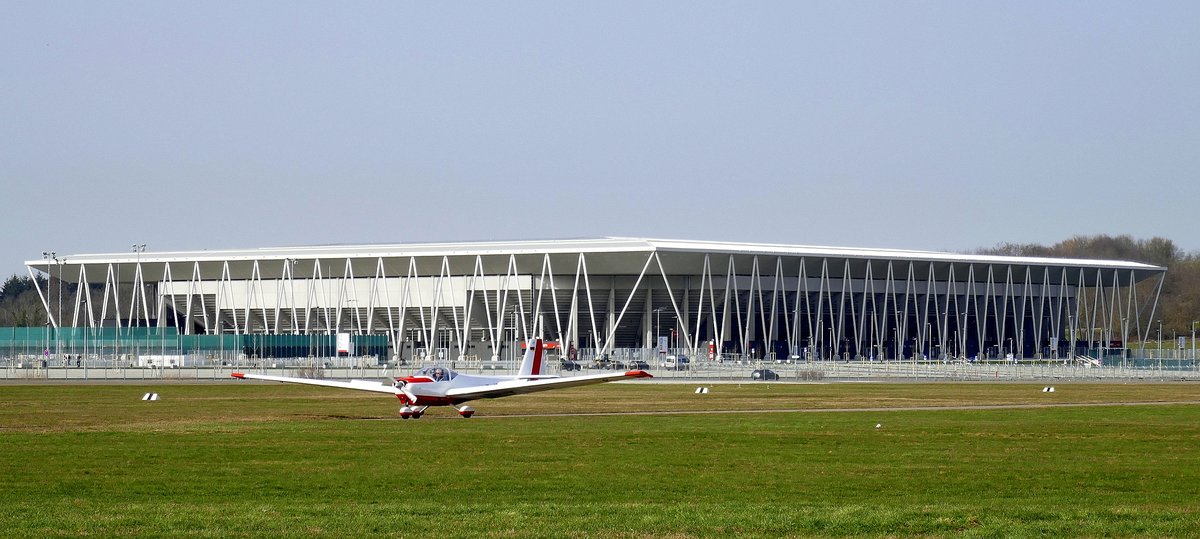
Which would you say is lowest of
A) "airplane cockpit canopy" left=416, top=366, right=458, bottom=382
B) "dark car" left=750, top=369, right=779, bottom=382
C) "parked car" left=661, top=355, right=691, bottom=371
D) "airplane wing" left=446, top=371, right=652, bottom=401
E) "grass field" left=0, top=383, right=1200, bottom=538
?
"dark car" left=750, top=369, right=779, bottom=382

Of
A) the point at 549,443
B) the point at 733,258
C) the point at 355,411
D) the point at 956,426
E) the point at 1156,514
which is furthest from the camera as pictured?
the point at 733,258

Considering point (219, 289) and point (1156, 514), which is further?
point (219, 289)

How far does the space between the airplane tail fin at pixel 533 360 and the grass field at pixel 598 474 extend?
94.8 inches

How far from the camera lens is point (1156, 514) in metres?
17.8

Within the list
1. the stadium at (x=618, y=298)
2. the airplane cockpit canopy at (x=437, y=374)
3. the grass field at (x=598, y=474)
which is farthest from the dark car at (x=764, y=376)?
the airplane cockpit canopy at (x=437, y=374)

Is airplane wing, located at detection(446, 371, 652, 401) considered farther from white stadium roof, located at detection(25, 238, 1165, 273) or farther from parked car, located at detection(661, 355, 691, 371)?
white stadium roof, located at detection(25, 238, 1165, 273)

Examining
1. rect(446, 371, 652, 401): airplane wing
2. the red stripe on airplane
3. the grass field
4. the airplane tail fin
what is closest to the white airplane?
rect(446, 371, 652, 401): airplane wing

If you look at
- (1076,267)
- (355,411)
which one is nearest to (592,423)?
(355,411)

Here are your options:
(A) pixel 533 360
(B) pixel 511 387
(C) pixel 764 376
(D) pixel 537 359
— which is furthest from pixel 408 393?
(C) pixel 764 376

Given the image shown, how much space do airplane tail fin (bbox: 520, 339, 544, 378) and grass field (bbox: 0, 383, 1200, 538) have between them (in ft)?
7.90

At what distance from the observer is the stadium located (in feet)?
402

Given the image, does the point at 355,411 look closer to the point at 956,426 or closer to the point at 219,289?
the point at 956,426

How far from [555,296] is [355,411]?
83.5 metres

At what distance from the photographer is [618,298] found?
5157 inches
